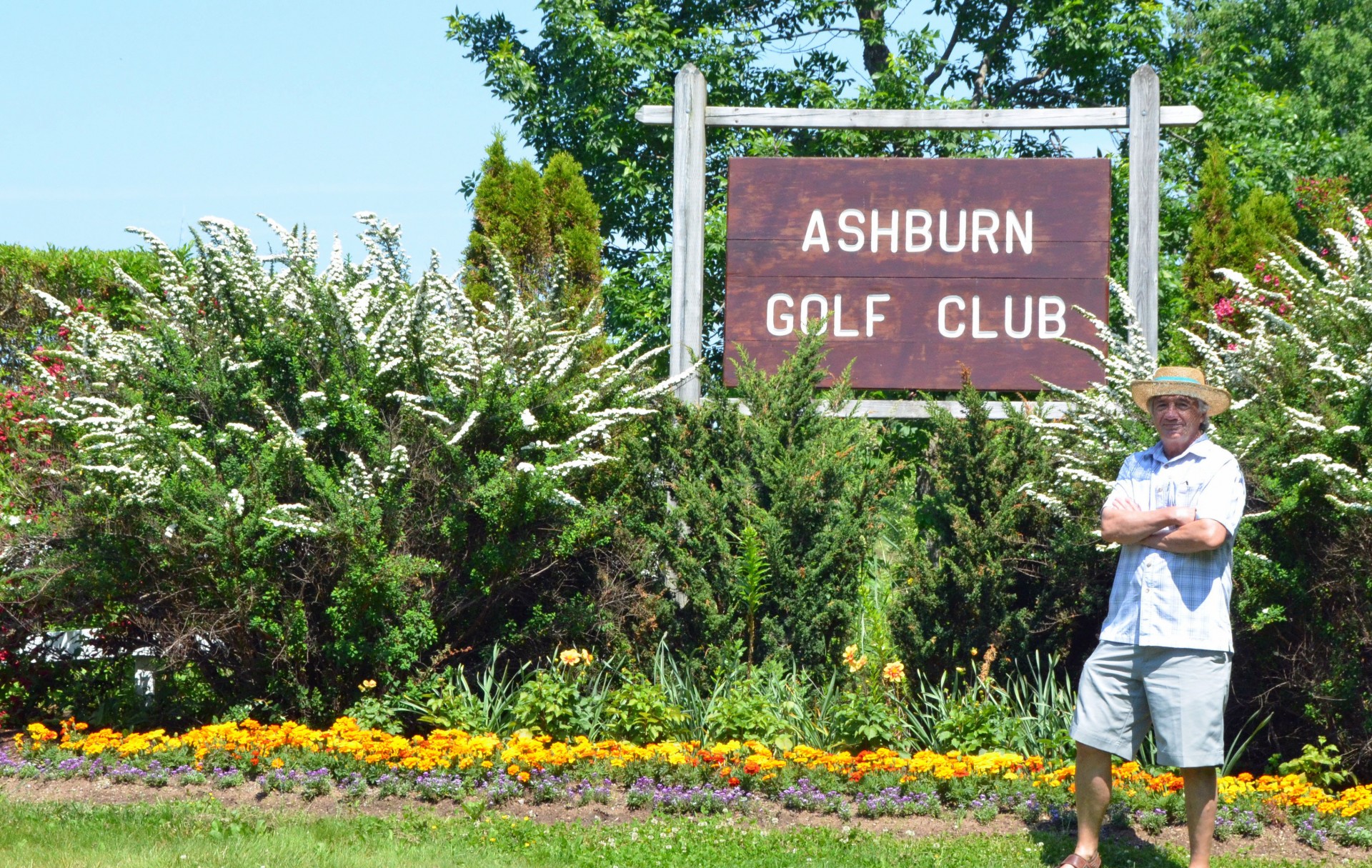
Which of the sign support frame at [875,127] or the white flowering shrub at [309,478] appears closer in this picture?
the white flowering shrub at [309,478]

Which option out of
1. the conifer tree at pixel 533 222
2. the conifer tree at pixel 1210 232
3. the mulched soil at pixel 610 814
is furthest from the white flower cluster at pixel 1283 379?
the conifer tree at pixel 533 222

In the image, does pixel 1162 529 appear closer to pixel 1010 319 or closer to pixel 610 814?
pixel 610 814

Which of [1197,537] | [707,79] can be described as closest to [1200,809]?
[1197,537]

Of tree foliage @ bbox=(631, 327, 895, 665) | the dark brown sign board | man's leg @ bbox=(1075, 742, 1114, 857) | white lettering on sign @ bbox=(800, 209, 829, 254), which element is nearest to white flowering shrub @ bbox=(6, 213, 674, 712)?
tree foliage @ bbox=(631, 327, 895, 665)

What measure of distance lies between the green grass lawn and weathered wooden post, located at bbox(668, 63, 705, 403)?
3.15 m

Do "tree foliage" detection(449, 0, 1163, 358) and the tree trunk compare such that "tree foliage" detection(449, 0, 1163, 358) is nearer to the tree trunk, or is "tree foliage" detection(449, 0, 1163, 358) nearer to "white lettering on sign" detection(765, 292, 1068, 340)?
the tree trunk

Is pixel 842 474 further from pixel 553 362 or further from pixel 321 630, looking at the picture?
pixel 321 630

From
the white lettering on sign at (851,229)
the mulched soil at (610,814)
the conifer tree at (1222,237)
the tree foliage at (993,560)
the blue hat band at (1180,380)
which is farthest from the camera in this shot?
the conifer tree at (1222,237)

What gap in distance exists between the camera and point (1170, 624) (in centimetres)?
422

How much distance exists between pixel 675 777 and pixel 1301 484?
2944mm

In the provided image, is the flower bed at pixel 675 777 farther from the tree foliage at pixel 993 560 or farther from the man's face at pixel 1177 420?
the man's face at pixel 1177 420

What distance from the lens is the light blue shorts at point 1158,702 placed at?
13.7ft

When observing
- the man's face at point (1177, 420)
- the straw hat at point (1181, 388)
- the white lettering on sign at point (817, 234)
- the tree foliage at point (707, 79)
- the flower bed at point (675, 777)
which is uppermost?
the tree foliage at point (707, 79)

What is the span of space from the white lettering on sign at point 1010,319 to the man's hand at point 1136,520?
274cm
